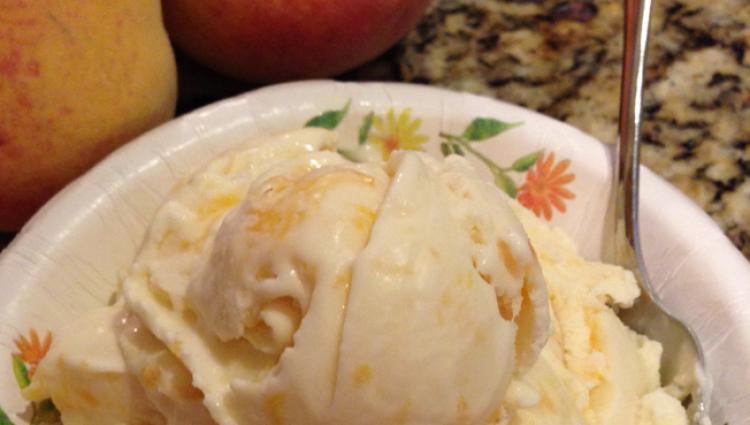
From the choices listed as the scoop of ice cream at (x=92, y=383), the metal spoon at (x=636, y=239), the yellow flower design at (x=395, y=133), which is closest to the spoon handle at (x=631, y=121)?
the metal spoon at (x=636, y=239)

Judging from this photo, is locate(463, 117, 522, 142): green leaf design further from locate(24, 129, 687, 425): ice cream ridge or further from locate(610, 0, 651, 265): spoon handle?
locate(24, 129, 687, 425): ice cream ridge

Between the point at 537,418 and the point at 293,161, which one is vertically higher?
the point at 293,161

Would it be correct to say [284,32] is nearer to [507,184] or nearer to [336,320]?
[507,184]

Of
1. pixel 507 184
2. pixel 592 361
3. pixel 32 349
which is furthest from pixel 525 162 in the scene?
pixel 32 349

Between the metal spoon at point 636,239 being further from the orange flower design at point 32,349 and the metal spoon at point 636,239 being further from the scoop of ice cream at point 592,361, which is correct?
the orange flower design at point 32,349

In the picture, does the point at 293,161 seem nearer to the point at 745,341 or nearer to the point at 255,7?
the point at 255,7

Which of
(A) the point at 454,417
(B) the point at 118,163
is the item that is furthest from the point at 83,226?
(A) the point at 454,417

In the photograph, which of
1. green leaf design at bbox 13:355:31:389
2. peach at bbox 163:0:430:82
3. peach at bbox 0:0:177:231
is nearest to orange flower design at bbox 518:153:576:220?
peach at bbox 163:0:430:82
